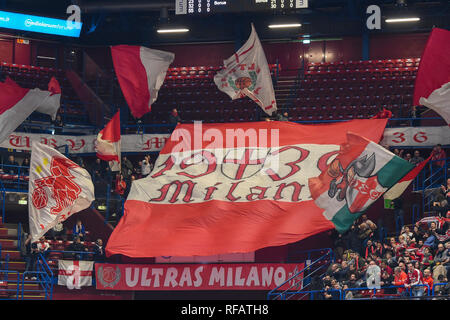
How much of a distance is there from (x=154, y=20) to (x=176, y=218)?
15219 mm

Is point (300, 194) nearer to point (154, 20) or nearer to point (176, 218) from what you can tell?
point (176, 218)

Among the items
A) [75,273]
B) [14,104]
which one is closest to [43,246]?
[75,273]

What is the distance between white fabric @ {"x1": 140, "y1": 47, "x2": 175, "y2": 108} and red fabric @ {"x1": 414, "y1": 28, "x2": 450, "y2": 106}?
894cm

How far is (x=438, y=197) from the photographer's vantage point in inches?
762

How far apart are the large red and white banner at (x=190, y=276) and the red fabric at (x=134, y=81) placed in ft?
18.3

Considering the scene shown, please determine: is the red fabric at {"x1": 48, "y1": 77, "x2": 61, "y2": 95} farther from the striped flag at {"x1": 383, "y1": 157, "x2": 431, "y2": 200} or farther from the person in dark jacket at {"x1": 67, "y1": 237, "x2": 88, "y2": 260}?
the striped flag at {"x1": 383, "y1": 157, "x2": 431, "y2": 200}

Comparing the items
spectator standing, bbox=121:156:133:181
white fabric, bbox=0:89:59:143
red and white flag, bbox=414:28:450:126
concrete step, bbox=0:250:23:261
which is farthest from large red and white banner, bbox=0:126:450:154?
concrete step, bbox=0:250:23:261

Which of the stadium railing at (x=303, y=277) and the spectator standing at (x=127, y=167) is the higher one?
the spectator standing at (x=127, y=167)

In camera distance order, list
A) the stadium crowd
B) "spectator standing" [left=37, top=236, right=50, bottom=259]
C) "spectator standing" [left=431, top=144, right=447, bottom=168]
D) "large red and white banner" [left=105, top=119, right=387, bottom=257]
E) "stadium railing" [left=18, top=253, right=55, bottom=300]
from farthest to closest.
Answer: "spectator standing" [left=37, top=236, right=50, bottom=259], "spectator standing" [left=431, top=144, right=447, bottom=168], "stadium railing" [left=18, top=253, right=55, bottom=300], "large red and white banner" [left=105, top=119, right=387, bottom=257], the stadium crowd

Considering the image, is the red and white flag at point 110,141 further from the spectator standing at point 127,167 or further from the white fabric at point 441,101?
the white fabric at point 441,101

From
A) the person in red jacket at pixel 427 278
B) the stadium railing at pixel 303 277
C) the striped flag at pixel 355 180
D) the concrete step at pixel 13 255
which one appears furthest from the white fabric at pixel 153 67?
the person in red jacket at pixel 427 278

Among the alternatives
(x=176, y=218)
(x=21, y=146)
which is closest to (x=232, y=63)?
(x=176, y=218)

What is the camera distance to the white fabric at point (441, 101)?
19.8 meters

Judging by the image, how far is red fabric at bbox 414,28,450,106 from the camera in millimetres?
21172
